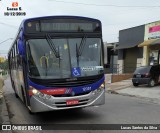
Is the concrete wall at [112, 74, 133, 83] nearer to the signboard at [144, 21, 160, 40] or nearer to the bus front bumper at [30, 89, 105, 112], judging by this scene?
the signboard at [144, 21, 160, 40]

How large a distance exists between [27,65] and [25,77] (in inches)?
17.9

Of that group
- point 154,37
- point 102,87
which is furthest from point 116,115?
point 154,37

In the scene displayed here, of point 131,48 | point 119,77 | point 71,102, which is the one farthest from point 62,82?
point 131,48

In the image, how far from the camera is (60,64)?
7988mm

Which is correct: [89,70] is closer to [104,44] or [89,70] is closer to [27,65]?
[104,44]

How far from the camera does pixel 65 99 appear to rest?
7.89 m

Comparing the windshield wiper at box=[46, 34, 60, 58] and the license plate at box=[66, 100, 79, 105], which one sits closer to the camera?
the license plate at box=[66, 100, 79, 105]

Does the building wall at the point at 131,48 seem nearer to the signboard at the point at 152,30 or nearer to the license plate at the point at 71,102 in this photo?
the signboard at the point at 152,30

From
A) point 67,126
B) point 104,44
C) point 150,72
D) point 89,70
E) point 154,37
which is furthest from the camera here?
point 154,37

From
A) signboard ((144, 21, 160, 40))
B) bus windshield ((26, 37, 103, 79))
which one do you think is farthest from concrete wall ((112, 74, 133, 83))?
bus windshield ((26, 37, 103, 79))

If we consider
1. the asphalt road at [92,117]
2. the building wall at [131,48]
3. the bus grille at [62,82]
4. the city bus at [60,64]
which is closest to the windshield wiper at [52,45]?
the city bus at [60,64]

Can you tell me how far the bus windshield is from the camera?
7.89 m

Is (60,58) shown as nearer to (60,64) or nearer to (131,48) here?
(60,64)

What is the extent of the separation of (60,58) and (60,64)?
0.62 feet
